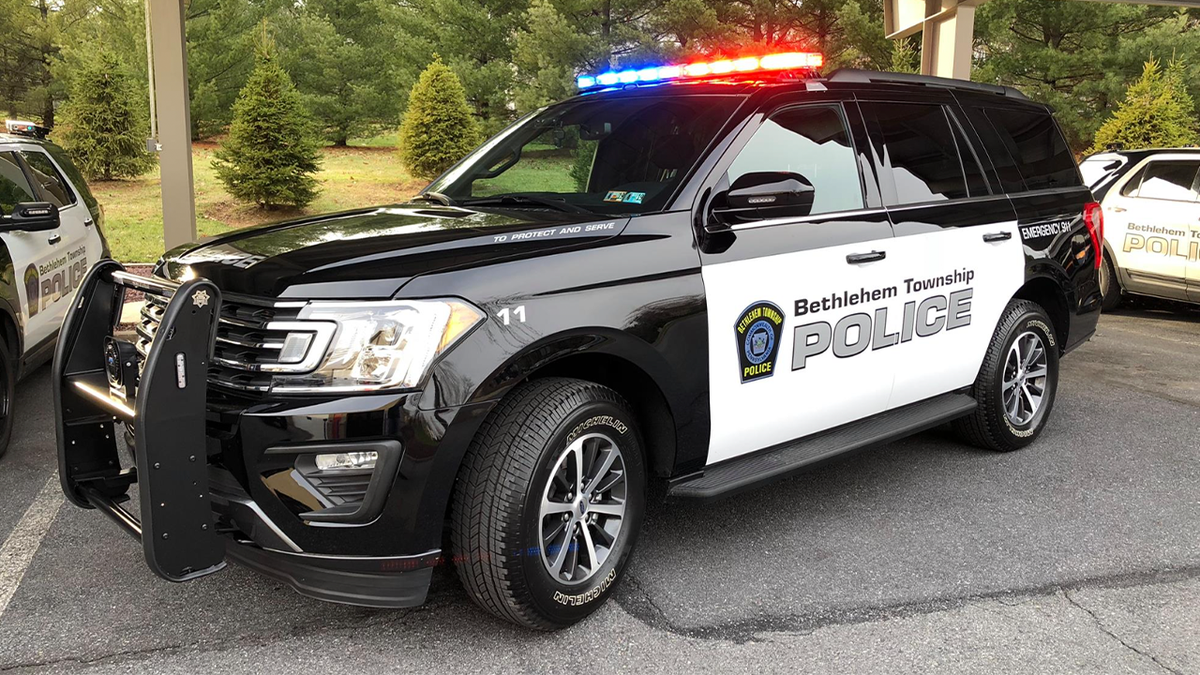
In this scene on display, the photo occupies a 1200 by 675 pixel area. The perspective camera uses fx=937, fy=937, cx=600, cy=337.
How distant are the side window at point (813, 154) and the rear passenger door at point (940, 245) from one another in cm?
22

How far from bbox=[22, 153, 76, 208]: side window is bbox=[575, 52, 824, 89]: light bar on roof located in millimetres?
3889

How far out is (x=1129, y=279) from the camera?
9875 millimetres

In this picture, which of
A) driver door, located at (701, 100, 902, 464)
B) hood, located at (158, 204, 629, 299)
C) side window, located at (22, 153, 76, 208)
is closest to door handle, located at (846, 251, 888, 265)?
driver door, located at (701, 100, 902, 464)

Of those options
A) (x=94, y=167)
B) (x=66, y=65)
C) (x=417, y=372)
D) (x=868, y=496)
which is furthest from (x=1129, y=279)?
(x=66, y=65)

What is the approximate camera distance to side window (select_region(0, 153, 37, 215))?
5.51 meters

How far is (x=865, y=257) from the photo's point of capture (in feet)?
12.9

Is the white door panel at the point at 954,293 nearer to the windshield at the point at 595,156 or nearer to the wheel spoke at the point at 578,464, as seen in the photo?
the windshield at the point at 595,156

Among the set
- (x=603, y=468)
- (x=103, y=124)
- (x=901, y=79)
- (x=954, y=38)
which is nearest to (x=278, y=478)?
(x=603, y=468)

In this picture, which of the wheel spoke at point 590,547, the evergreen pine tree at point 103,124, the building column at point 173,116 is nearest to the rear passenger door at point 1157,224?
the wheel spoke at point 590,547

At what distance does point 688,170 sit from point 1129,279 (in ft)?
27.0

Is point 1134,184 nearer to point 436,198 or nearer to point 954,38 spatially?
point 954,38

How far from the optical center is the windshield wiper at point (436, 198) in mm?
4020

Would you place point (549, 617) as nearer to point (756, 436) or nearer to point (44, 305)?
point (756, 436)

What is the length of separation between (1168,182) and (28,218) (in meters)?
9.97
